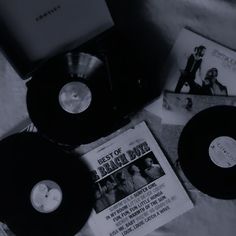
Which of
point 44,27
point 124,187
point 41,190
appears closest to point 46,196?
point 41,190

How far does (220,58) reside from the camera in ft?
2.80

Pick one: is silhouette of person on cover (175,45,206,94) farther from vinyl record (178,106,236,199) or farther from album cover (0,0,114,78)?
album cover (0,0,114,78)

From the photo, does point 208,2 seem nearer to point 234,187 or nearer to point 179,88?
point 179,88

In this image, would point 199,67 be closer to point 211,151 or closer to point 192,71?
point 192,71

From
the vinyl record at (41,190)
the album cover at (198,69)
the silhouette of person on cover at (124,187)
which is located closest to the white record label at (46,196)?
the vinyl record at (41,190)

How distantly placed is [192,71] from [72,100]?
9.6 inches

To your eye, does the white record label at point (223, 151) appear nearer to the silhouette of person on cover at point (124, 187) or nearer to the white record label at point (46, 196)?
the silhouette of person on cover at point (124, 187)

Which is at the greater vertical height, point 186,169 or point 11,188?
point 11,188

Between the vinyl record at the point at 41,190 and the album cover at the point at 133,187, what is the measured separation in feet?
0.11

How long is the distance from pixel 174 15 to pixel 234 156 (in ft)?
0.99

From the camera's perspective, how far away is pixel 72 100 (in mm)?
778

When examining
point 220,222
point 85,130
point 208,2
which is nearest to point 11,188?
point 85,130

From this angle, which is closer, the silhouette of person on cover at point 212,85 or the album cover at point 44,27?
the album cover at point 44,27

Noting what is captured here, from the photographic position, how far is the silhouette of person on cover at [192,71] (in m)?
0.84
